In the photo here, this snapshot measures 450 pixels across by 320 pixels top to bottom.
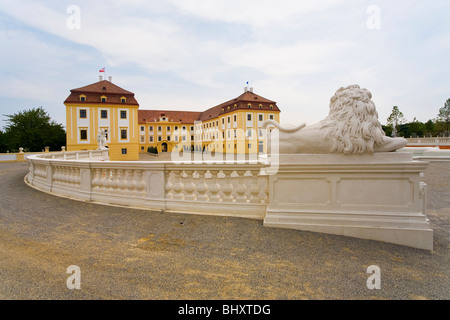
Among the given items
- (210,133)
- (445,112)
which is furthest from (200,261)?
(445,112)

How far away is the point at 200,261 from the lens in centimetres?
298

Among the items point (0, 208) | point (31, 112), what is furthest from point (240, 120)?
point (0, 208)

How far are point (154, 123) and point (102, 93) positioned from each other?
28395 mm

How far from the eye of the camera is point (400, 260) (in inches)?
123

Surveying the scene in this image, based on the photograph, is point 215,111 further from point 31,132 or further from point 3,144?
point 3,144

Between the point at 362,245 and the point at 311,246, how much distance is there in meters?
0.75

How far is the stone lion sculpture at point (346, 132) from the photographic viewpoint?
3729mm

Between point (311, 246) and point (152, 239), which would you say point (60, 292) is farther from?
point (311, 246)

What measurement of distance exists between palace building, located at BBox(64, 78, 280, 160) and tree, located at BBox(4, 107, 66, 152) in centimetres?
1079

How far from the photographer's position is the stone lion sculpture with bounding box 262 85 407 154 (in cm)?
373

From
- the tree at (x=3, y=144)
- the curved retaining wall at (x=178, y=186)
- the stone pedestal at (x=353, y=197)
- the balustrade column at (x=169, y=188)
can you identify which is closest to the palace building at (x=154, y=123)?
the curved retaining wall at (x=178, y=186)

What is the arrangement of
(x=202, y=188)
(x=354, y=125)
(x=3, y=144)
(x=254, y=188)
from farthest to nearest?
(x=3, y=144)
(x=202, y=188)
(x=254, y=188)
(x=354, y=125)

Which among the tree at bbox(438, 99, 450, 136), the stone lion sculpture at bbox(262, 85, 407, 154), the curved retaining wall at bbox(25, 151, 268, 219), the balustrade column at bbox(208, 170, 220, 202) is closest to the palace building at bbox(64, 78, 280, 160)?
the curved retaining wall at bbox(25, 151, 268, 219)
